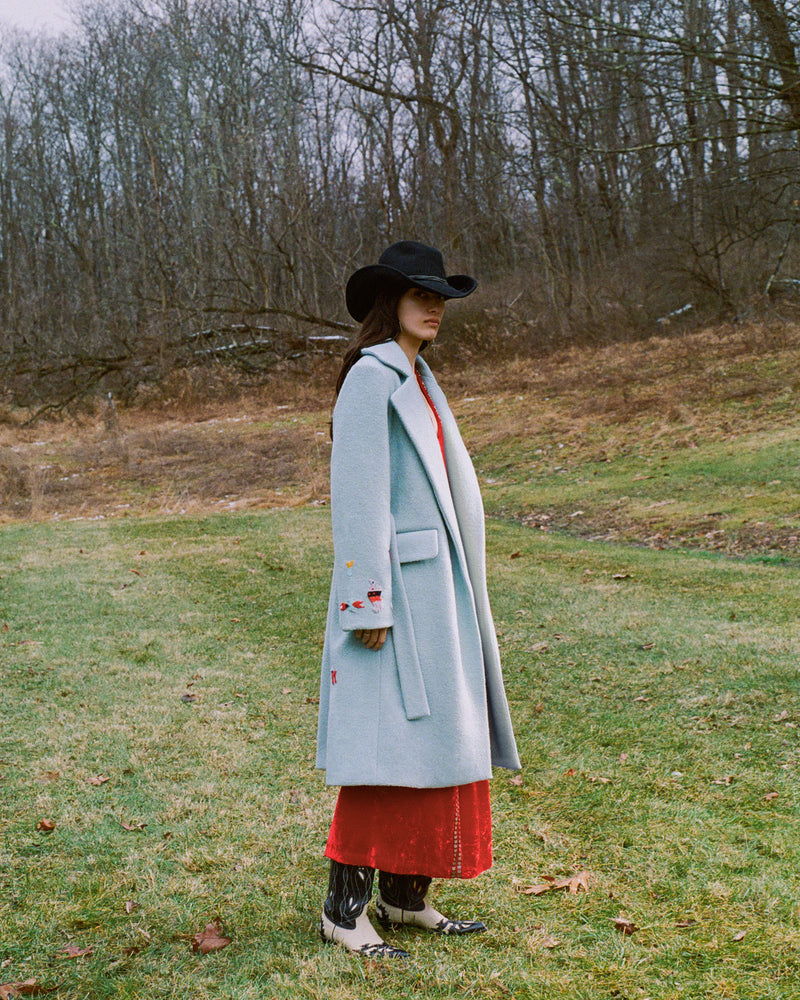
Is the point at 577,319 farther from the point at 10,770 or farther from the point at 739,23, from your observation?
the point at 10,770

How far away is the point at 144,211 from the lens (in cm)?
3612

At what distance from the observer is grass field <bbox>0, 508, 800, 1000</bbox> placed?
283cm

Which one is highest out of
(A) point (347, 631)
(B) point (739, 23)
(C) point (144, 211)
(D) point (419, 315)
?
(C) point (144, 211)

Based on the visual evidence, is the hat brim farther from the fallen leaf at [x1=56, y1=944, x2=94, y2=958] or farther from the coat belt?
the fallen leaf at [x1=56, y1=944, x2=94, y2=958]

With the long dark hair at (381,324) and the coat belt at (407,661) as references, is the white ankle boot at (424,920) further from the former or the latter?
the long dark hair at (381,324)

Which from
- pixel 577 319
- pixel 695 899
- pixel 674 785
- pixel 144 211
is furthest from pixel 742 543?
pixel 144 211

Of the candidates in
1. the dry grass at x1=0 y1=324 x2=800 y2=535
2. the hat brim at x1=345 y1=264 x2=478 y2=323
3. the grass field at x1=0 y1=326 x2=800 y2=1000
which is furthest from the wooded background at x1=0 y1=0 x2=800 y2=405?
the hat brim at x1=345 y1=264 x2=478 y2=323

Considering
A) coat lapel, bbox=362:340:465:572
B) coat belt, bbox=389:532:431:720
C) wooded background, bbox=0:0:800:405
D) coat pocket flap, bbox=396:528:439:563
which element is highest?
wooded background, bbox=0:0:800:405

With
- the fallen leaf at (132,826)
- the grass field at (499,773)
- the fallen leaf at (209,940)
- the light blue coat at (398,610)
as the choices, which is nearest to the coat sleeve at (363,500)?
the light blue coat at (398,610)

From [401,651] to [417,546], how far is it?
303 mm

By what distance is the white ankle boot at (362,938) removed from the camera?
2801 millimetres

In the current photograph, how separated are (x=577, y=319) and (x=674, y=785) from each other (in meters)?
21.5

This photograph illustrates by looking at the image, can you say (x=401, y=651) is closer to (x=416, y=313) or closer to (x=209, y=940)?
(x=416, y=313)

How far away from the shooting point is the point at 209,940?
3027 millimetres
